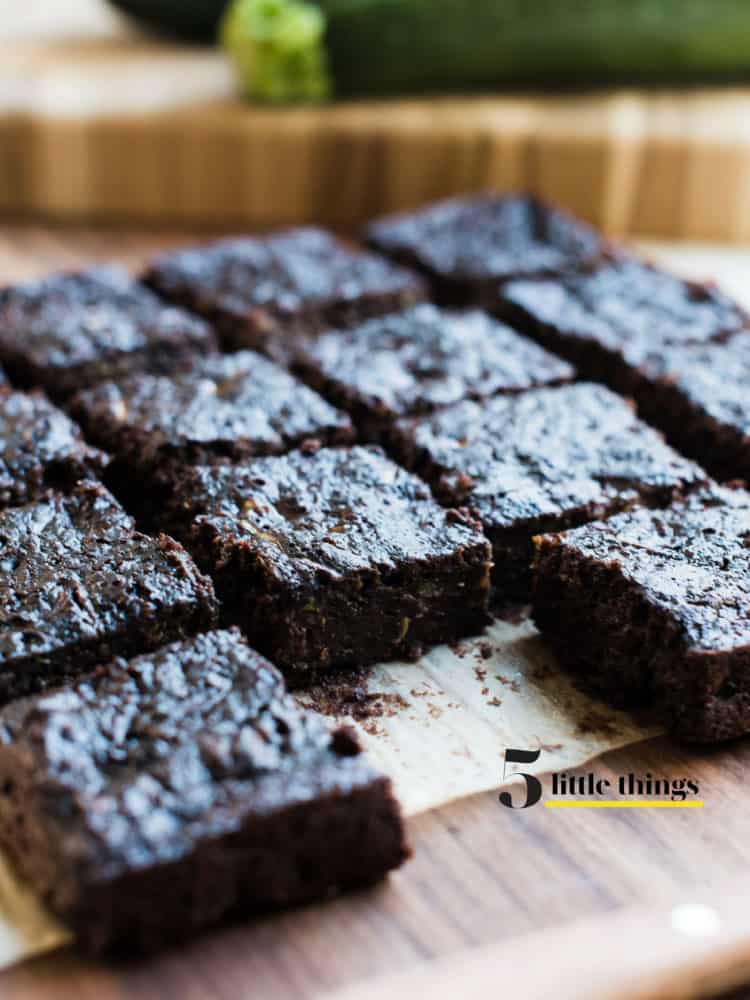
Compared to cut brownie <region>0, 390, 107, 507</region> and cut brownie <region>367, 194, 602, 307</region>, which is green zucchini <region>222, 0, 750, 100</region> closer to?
cut brownie <region>367, 194, 602, 307</region>

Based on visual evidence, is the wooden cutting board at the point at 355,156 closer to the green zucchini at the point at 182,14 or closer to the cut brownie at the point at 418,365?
the green zucchini at the point at 182,14

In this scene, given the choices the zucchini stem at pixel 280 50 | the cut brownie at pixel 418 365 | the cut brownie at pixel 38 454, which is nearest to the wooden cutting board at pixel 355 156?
the zucchini stem at pixel 280 50

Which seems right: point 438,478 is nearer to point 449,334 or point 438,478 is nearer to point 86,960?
point 449,334

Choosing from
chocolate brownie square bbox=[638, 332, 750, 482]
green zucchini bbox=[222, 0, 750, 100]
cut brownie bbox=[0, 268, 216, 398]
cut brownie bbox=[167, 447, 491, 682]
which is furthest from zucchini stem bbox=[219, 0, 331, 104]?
cut brownie bbox=[167, 447, 491, 682]

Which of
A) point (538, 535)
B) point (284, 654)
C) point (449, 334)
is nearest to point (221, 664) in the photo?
point (284, 654)

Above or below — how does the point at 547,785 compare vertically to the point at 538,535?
below

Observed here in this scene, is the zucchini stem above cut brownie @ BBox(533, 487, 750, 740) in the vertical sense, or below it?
above
